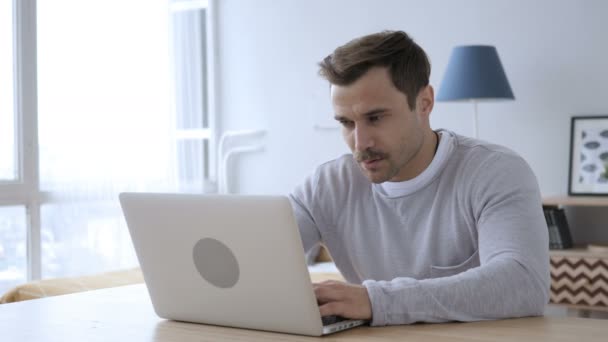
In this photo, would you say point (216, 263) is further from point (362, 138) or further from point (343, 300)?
point (362, 138)

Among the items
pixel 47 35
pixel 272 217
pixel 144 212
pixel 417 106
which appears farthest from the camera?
pixel 47 35

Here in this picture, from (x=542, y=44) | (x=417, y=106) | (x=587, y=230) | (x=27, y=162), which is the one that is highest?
(x=542, y=44)

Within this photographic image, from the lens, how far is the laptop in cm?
129

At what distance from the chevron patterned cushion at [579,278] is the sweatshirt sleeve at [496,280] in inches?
69.8

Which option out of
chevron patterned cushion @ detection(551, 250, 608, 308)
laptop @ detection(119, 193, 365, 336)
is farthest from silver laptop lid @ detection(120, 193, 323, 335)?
chevron patterned cushion @ detection(551, 250, 608, 308)

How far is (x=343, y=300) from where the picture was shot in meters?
1.36

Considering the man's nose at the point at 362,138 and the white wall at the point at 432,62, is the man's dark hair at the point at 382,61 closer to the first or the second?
the man's nose at the point at 362,138

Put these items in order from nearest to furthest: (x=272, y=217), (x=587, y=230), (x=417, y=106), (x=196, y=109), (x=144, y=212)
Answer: (x=272, y=217) → (x=144, y=212) → (x=417, y=106) → (x=587, y=230) → (x=196, y=109)

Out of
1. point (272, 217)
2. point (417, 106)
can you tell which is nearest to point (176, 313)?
point (272, 217)

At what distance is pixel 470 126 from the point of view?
393 cm

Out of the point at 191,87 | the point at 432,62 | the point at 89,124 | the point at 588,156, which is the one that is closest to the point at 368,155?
the point at 588,156

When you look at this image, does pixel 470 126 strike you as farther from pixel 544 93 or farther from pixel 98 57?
pixel 98 57

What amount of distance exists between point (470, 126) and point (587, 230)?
0.71 metres

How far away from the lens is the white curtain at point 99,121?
155 inches
